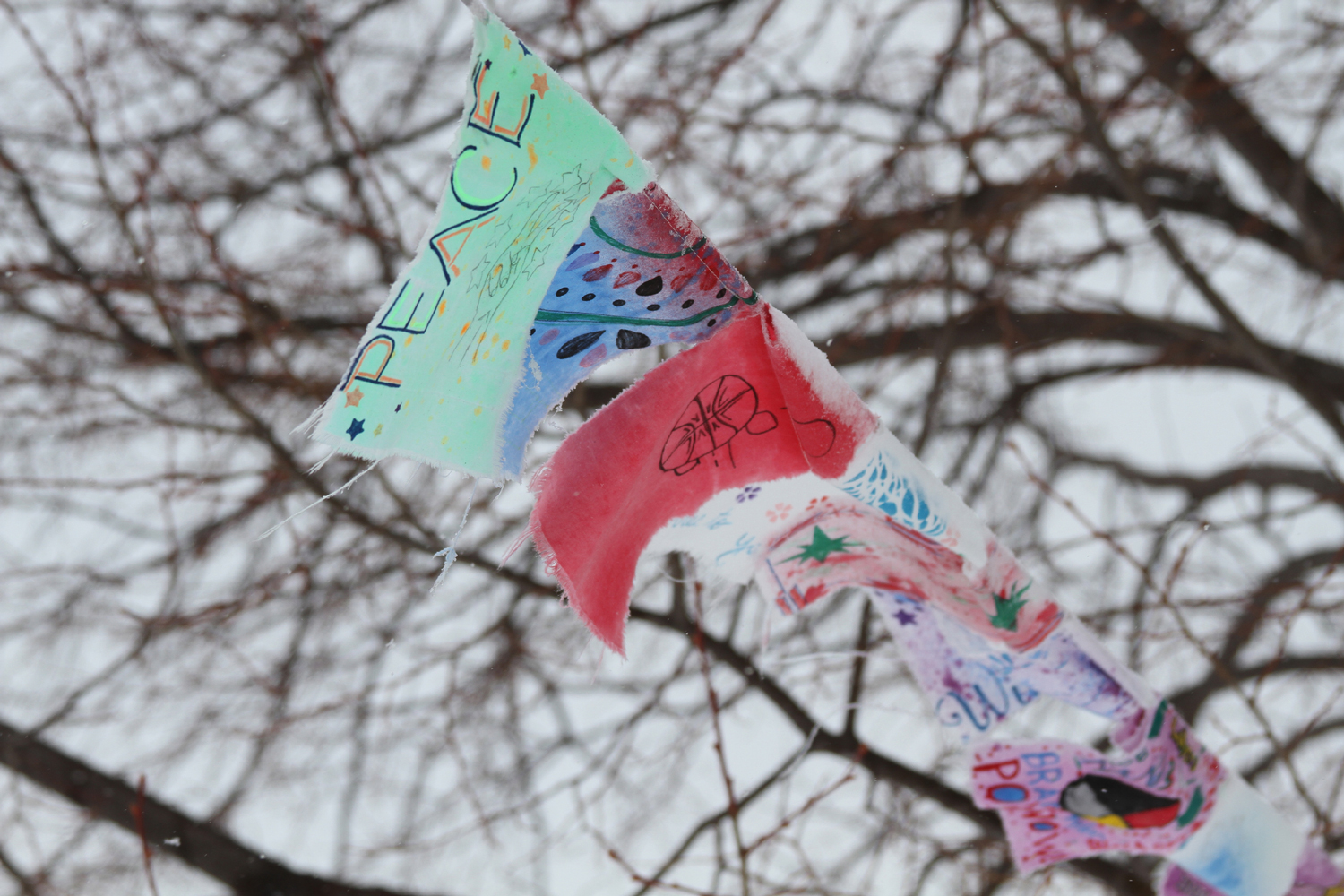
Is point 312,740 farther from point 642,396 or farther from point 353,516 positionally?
point 642,396

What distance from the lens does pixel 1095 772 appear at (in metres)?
1.67

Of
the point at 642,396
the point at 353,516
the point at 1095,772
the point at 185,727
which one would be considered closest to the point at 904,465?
the point at 642,396

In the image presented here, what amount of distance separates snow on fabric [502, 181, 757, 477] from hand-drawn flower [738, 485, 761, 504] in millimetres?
296

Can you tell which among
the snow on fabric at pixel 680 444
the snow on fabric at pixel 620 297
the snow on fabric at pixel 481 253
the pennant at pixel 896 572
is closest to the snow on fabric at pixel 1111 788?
the pennant at pixel 896 572

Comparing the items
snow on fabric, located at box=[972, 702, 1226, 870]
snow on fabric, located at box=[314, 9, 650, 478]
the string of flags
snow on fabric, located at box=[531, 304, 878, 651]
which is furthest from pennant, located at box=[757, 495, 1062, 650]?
snow on fabric, located at box=[314, 9, 650, 478]

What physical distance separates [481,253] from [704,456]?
44cm

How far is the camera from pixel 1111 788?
5.46 ft

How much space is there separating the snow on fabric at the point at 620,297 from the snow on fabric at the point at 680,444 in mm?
52

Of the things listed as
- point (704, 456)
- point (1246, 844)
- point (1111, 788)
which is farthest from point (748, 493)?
point (1246, 844)

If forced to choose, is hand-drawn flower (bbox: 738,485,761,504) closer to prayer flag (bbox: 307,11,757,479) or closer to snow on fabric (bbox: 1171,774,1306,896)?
prayer flag (bbox: 307,11,757,479)

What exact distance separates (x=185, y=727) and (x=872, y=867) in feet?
7.87

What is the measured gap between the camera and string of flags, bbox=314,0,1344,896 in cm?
87

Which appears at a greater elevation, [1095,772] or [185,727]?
[185,727]

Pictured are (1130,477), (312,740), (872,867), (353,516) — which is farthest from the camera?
→ (1130,477)
